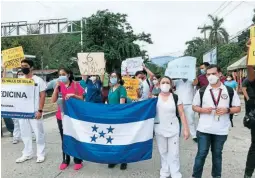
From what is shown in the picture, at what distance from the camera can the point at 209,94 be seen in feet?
15.1

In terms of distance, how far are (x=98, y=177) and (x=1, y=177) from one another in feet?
5.08

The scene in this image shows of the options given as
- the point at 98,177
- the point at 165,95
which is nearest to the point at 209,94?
the point at 165,95

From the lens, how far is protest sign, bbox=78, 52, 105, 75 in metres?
6.95

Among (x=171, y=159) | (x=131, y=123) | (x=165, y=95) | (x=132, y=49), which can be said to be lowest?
(x=171, y=159)

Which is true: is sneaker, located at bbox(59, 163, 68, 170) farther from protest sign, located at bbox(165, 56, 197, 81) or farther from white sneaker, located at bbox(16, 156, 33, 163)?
protest sign, located at bbox(165, 56, 197, 81)

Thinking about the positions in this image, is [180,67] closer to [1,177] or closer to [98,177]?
[98,177]

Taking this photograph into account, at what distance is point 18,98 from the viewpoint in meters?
6.23

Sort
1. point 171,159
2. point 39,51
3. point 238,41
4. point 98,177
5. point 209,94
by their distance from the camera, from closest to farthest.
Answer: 1. point 209,94
2. point 171,159
3. point 98,177
4. point 238,41
5. point 39,51

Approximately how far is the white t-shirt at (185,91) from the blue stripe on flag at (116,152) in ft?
8.97

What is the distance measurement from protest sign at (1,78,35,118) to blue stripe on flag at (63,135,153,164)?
1.36m

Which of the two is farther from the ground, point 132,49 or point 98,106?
point 132,49

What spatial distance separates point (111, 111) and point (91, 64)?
6.34 feet

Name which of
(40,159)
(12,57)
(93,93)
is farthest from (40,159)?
(12,57)

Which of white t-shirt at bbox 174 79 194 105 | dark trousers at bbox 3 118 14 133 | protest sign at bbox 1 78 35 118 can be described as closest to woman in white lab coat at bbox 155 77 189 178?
protest sign at bbox 1 78 35 118
